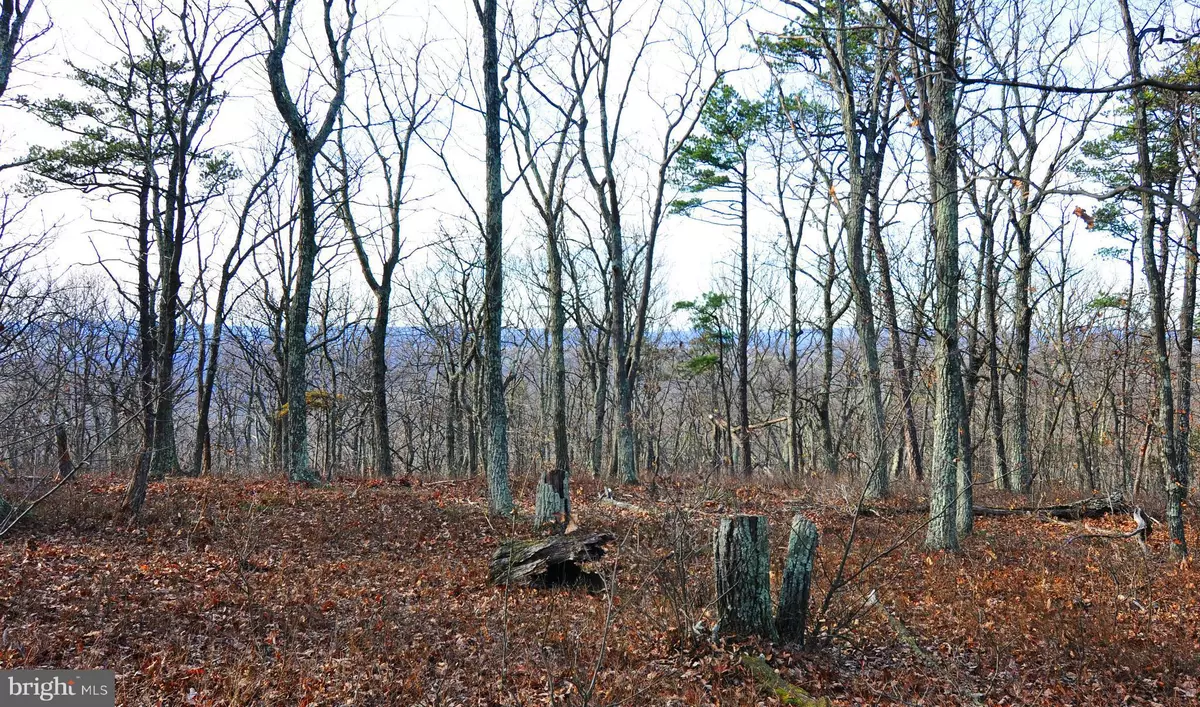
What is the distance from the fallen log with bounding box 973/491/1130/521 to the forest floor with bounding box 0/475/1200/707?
2.10 m

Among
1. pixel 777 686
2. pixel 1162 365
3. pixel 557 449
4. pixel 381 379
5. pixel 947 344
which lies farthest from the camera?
pixel 381 379

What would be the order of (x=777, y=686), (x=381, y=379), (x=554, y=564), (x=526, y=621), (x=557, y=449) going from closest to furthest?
(x=777, y=686) → (x=526, y=621) → (x=554, y=564) → (x=557, y=449) → (x=381, y=379)

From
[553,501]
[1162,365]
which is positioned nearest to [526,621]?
[553,501]

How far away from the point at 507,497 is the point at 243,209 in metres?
13.4

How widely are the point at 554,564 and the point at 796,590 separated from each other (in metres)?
2.93

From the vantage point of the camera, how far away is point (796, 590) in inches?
220

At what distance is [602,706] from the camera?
14.5 ft

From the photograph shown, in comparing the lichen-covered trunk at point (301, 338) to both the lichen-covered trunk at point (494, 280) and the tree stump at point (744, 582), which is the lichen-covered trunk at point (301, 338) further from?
the tree stump at point (744, 582)

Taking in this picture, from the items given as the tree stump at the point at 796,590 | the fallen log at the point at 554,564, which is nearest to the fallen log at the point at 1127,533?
the tree stump at the point at 796,590

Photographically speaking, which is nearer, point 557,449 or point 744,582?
point 744,582

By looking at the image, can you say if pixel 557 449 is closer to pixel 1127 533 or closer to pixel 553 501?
pixel 553 501

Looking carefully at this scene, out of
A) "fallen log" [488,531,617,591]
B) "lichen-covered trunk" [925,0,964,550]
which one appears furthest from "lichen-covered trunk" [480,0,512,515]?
"lichen-covered trunk" [925,0,964,550]

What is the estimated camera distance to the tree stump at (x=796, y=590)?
557 cm

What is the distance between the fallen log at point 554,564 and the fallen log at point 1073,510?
7.33 metres
